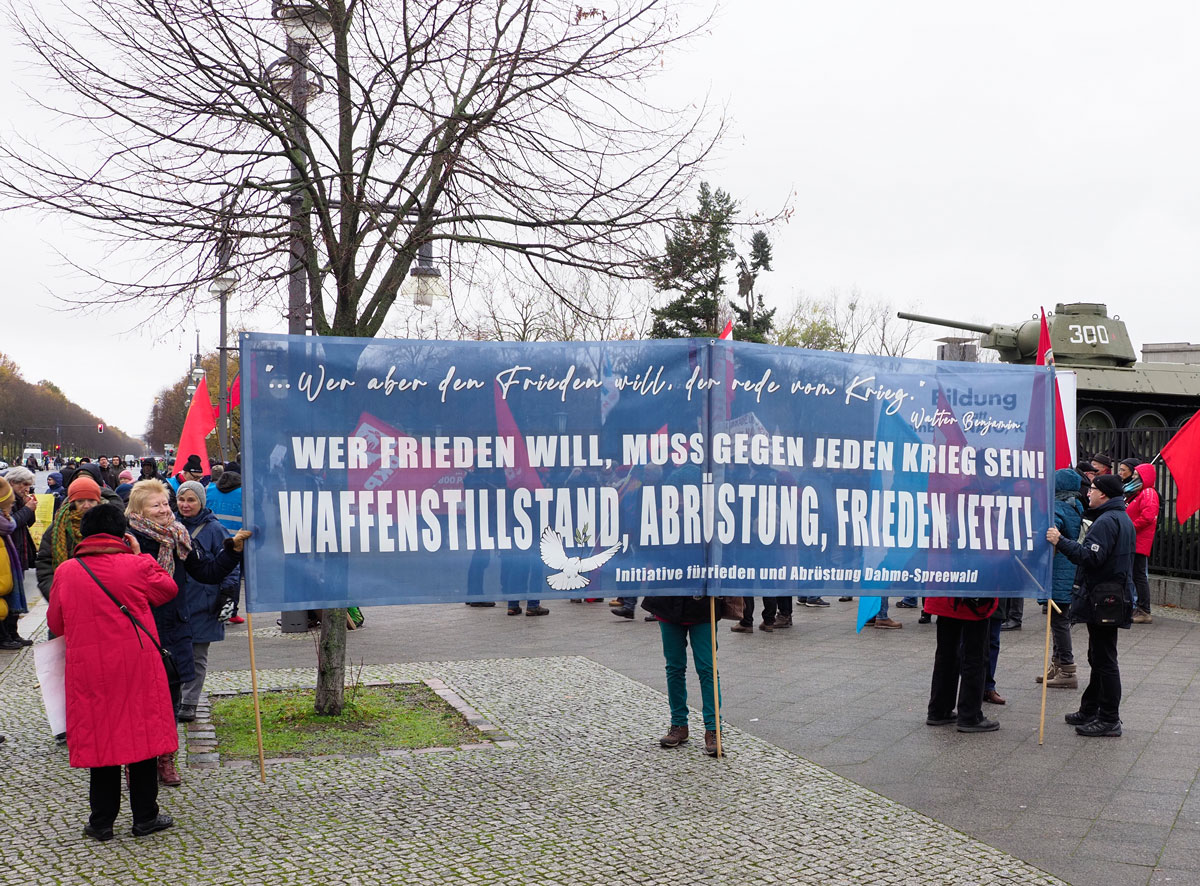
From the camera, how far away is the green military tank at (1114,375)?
20.9 m

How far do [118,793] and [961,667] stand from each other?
16.8ft

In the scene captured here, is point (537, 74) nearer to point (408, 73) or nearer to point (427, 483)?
point (408, 73)

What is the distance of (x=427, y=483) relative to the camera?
6.00m

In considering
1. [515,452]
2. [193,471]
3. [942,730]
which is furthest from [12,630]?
[942,730]

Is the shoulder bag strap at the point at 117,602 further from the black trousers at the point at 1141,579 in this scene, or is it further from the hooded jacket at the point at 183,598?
the black trousers at the point at 1141,579

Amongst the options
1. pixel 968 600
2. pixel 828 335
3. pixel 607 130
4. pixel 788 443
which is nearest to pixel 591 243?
pixel 607 130

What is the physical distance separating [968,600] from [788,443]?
5.83 ft

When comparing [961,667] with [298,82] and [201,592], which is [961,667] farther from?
[298,82]

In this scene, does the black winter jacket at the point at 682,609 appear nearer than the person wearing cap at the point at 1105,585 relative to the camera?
Yes

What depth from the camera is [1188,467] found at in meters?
8.47

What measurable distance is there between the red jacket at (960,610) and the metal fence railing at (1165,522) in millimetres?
7310

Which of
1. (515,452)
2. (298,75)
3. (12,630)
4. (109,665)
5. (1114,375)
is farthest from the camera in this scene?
(1114,375)

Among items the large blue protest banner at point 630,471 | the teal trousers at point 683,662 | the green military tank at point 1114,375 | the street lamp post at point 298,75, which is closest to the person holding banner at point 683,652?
the teal trousers at point 683,662

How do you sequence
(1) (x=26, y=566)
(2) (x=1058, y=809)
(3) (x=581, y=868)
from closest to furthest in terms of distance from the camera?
(3) (x=581, y=868) → (2) (x=1058, y=809) → (1) (x=26, y=566)
